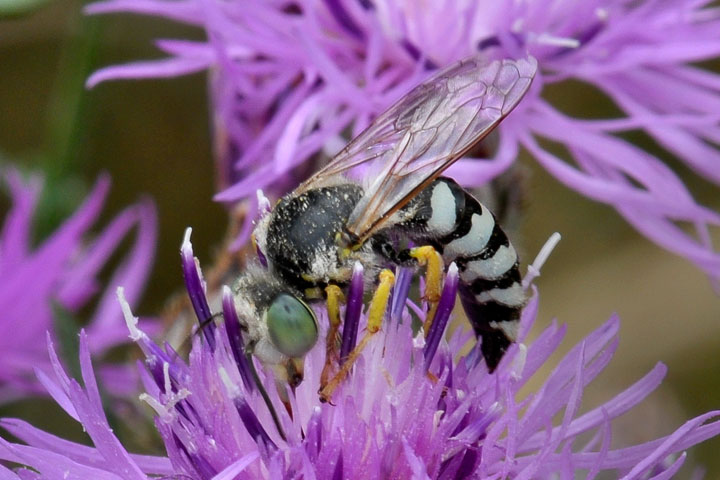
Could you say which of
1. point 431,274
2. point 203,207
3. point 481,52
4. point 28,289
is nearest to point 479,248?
point 431,274

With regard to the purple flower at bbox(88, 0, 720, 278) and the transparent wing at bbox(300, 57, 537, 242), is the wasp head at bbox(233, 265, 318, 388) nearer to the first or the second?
the transparent wing at bbox(300, 57, 537, 242)

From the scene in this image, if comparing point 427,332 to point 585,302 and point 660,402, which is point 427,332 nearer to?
point 660,402

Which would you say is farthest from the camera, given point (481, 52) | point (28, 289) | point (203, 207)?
point (203, 207)

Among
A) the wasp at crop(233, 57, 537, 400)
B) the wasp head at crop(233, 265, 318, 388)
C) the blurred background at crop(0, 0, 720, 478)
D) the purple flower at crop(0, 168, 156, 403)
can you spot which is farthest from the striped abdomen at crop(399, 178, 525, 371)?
the blurred background at crop(0, 0, 720, 478)

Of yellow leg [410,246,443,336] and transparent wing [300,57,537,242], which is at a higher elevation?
transparent wing [300,57,537,242]

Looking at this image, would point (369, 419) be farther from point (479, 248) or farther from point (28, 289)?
point (28, 289)

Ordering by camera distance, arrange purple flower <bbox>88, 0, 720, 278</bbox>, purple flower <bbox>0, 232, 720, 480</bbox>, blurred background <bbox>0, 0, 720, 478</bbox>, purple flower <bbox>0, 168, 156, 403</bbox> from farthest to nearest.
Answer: blurred background <bbox>0, 0, 720, 478</bbox> → purple flower <bbox>0, 168, 156, 403</bbox> → purple flower <bbox>88, 0, 720, 278</bbox> → purple flower <bbox>0, 232, 720, 480</bbox>

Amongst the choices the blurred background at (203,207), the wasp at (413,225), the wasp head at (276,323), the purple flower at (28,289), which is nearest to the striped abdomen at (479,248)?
the wasp at (413,225)
